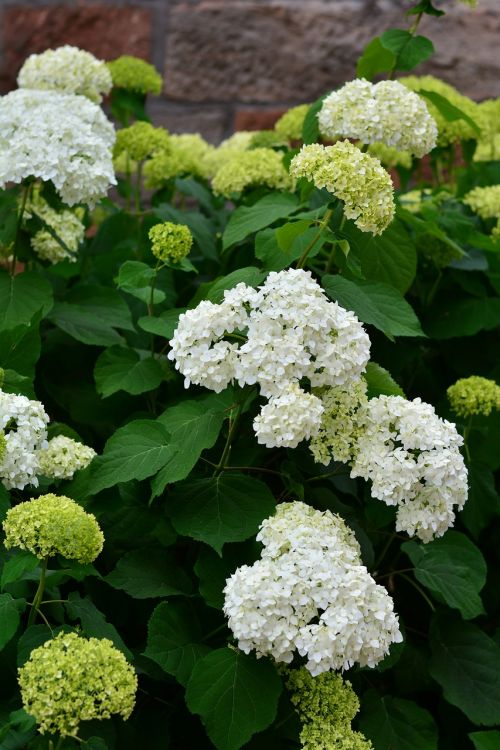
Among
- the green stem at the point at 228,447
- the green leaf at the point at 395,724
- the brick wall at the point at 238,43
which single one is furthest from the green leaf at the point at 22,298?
the brick wall at the point at 238,43

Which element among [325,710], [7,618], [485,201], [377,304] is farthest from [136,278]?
[485,201]

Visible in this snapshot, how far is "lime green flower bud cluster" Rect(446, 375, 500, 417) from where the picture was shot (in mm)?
1963

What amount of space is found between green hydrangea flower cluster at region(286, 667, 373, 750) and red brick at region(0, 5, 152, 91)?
2.58 m

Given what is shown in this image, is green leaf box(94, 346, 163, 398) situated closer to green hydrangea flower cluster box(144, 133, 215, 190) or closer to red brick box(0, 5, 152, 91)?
green hydrangea flower cluster box(144, 133, 215, 190)

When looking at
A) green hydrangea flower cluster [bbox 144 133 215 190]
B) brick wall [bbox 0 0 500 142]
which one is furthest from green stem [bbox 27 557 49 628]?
brick wall [bbox 0 0 500 142]

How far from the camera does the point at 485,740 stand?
5.50 ft

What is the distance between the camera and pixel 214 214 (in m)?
2.45

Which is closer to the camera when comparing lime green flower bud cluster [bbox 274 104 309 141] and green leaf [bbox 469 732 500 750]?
green leaf [bbox 469 732 500 750]

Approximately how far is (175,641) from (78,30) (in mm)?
2582

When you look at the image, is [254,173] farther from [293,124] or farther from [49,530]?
[49,530]

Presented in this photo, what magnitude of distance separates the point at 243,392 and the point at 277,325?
0.53 ft

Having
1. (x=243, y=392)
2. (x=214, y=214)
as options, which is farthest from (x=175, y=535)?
(x=214, y=214)

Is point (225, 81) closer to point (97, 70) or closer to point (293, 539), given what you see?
point (97, 70)

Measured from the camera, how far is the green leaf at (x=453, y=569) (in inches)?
69.4
